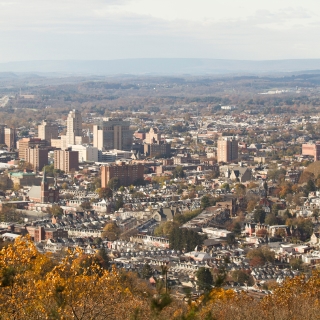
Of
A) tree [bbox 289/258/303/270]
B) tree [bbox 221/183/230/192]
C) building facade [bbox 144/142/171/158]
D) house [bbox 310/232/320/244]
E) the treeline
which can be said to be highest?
the treeline

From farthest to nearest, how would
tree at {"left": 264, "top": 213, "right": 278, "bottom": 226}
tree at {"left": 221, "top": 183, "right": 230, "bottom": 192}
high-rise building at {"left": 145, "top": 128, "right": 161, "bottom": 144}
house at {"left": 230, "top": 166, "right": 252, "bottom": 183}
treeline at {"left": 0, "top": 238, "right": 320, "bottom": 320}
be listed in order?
high-rise building at {"left": 145, "top": 128, "right": 161, "bottom": 144}
house at {"left": 230, "top": 166, "right": 252, "bottom": 183}
tree at {"left": 221, "top": 183, "right": 230, "bottom": 192}
tree at {"left": 264, "top": 213, "right": 278, "bottom": 226}
treeline at {"left": 0, "top": 238, "right": 320, "bottom": 320}

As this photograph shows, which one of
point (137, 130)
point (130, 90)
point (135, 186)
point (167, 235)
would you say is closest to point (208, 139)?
point (137, 130)

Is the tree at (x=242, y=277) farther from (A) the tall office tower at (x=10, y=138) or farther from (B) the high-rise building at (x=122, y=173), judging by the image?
(A) the tall office tower at (x=10, y=138)

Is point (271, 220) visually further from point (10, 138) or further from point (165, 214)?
point (10, 138)

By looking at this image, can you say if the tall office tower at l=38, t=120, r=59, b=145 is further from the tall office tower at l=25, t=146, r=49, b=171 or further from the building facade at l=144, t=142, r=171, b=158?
the tall office tower at l=25, t=146, r=49, b=171

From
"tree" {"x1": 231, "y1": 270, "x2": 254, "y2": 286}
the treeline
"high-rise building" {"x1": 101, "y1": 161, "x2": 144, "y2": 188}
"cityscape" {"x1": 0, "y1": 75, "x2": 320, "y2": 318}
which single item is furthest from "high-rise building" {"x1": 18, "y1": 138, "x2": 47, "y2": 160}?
the treeline

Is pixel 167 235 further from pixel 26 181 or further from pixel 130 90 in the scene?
pixel 130 90
